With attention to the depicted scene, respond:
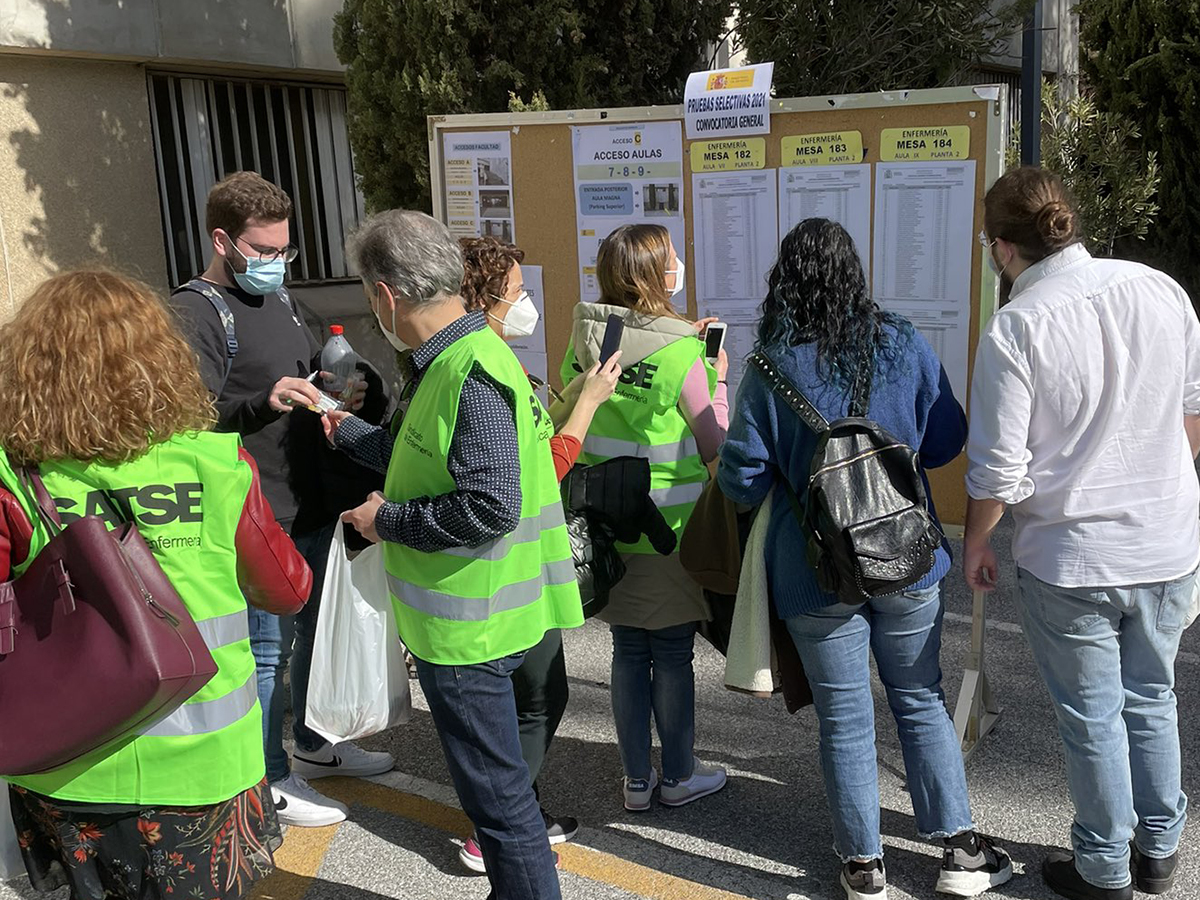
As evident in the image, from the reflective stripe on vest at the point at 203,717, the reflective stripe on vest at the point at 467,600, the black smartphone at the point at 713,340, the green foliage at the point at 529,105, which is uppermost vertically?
the green foliage at the point at 529,105

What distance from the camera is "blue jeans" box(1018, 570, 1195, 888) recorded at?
8.70ft

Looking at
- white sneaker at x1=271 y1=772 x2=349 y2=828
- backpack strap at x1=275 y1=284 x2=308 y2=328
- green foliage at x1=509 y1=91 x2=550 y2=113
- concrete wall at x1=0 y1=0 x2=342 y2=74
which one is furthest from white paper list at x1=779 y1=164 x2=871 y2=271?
concrete wall at x1=0 y1=0 x2=342 y2=74

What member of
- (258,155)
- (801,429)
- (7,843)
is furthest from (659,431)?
(258,155)

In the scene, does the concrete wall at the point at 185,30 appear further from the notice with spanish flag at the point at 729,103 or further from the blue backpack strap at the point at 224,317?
the notice with spanish flag at the point at 729,103

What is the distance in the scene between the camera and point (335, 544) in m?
2.96

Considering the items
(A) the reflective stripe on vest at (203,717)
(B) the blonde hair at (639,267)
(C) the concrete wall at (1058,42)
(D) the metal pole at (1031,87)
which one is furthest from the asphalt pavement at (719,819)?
(C) the concrete wall at (1058,42)

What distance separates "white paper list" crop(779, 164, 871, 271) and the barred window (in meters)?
5.34

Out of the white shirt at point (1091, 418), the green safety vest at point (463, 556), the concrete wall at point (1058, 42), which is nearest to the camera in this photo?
the green safety vest at point (463, 556)

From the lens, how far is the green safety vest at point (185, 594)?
2006 millimetres

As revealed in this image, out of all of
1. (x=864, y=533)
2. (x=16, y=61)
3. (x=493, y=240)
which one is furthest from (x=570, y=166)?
(x=16, y=61)

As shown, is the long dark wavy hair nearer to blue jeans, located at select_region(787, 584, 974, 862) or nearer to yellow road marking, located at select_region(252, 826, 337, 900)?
blue jeans, located at select_region(787, 584, 974, 862)

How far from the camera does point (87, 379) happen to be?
199 cm

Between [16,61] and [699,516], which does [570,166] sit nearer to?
[699,516]

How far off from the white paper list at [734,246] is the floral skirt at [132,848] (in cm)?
267
